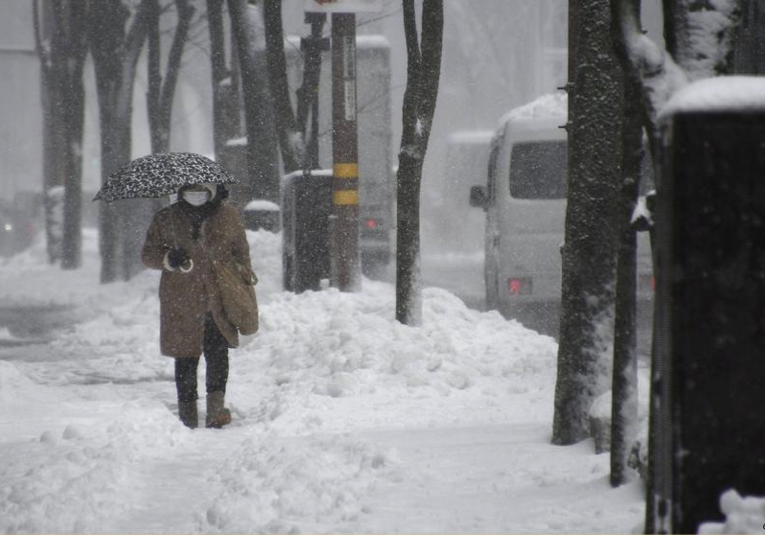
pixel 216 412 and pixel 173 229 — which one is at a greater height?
pixel 173 229

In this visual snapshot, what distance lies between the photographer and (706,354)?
364 cm

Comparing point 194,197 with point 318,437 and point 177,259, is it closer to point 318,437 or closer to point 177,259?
point 177,259

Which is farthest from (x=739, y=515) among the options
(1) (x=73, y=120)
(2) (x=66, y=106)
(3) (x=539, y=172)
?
(2) (x=66, y=106)

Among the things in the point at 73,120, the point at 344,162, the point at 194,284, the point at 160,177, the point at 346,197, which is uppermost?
the point at 73,120

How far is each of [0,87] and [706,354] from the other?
233ft

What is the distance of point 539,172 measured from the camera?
1442 cm

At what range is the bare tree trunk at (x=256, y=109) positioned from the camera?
1620cm

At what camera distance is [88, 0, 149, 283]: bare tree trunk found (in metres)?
22.2

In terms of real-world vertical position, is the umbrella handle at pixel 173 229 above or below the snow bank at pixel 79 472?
above

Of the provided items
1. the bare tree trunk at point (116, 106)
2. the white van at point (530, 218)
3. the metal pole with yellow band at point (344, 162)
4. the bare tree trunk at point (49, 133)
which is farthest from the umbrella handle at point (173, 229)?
the bare tree trunk at point (49, 133)

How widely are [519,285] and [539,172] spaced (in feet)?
4.12

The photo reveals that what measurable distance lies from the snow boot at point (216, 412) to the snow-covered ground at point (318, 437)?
16cm

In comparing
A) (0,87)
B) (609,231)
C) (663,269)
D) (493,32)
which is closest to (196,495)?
(609,231)

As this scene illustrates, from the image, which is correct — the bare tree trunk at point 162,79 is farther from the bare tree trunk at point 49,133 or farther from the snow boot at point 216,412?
the snow boot at point 216,412
